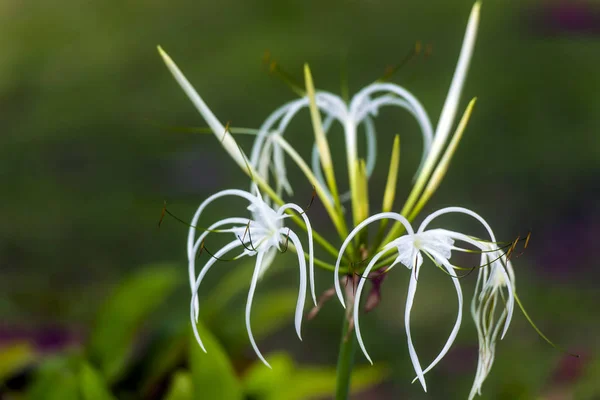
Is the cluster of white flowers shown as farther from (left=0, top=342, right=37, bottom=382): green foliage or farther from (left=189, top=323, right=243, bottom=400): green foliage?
(left=0, top=342, right=37, bottom=382): green foliage

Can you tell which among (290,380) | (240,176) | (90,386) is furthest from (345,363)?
(240,176)

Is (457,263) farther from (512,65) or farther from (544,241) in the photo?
(512,65)

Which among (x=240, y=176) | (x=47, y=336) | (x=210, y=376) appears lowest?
(x=240, y=176)

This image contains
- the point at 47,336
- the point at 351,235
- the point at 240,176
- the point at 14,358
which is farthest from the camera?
the point at 240,176

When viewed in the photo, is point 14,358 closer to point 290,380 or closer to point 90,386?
point 90,386

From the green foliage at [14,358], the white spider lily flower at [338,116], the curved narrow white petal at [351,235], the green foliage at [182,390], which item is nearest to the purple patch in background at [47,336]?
the green foliage at [14,358]

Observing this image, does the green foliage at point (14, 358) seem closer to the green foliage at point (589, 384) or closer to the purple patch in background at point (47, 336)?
the purple patch in background at point (47, 336)

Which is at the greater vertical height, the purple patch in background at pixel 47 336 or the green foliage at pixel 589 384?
the green foliage at pixel 589 384
